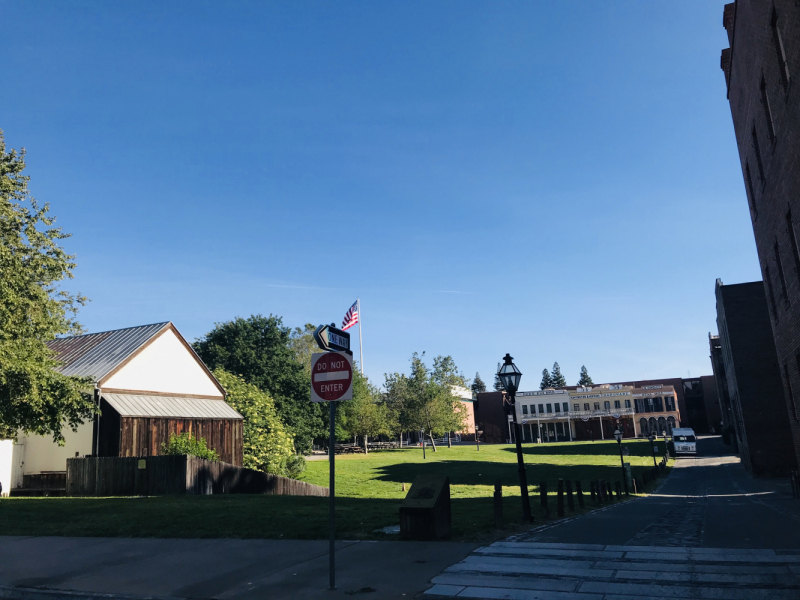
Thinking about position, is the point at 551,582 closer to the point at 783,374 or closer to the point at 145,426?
the point at 783,374

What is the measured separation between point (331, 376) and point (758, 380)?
32.0 meters

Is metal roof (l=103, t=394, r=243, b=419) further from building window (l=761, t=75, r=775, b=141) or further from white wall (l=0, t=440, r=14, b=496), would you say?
building window (l=761, t=75, r=775, b=141)

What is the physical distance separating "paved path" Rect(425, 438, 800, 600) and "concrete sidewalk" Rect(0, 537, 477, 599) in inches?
26.9

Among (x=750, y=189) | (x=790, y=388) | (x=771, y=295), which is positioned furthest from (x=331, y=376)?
(x=750, y=189)

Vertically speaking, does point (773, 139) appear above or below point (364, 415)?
above

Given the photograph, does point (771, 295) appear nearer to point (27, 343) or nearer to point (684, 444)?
point (27, 343)

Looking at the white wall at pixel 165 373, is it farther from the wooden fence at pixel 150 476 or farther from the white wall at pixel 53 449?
the wooden fence at pixel 150 476

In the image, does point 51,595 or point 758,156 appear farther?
point 758,156

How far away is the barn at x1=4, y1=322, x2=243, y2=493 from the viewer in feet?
89.3

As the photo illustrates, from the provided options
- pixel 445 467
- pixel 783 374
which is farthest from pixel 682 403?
pixel 783 374

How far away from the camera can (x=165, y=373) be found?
32062 millimetres

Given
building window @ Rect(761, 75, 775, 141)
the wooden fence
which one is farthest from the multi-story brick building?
the wooden fence

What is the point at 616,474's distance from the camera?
36.9 m

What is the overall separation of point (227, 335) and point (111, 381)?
1144 inches
